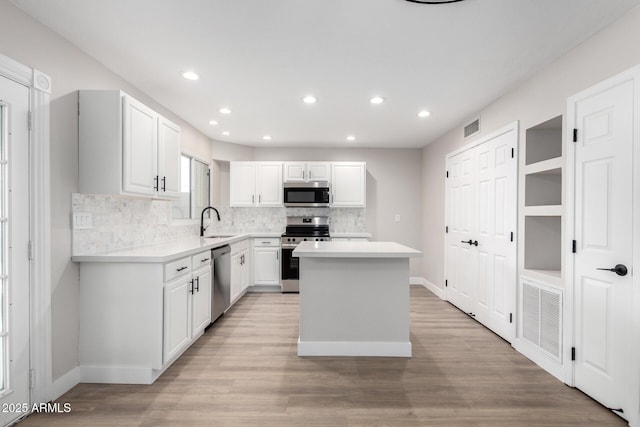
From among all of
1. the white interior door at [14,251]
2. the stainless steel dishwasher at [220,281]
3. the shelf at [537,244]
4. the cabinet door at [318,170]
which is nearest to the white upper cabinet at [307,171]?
the cabinet door at [318,170]

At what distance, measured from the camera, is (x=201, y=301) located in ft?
10.4

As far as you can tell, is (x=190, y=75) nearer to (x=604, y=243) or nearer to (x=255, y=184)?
(x=255, y=184)

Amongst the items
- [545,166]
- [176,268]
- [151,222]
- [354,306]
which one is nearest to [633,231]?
[545,166]

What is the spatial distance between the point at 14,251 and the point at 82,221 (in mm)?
533

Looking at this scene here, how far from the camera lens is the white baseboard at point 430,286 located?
4771 millimetres

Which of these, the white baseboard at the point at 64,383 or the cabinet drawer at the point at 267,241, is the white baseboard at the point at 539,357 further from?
the white baseboard at the point at 64,383

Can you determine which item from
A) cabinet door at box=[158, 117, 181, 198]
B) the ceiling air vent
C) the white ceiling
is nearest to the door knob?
the white ceiling

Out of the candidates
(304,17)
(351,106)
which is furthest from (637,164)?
(351,106)

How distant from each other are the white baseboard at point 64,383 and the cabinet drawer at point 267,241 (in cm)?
298

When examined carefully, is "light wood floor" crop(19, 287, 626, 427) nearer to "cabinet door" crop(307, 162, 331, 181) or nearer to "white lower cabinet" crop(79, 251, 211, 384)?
"white lower cabinet" crop(79, 251, 211, 384)

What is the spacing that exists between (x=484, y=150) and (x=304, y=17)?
102 inches

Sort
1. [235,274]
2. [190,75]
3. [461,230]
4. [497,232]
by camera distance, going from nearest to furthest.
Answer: [190,75] → [497,232] → [461,230] → [235,274]

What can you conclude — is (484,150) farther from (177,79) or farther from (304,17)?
(177,79)

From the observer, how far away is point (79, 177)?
238 centimetres
